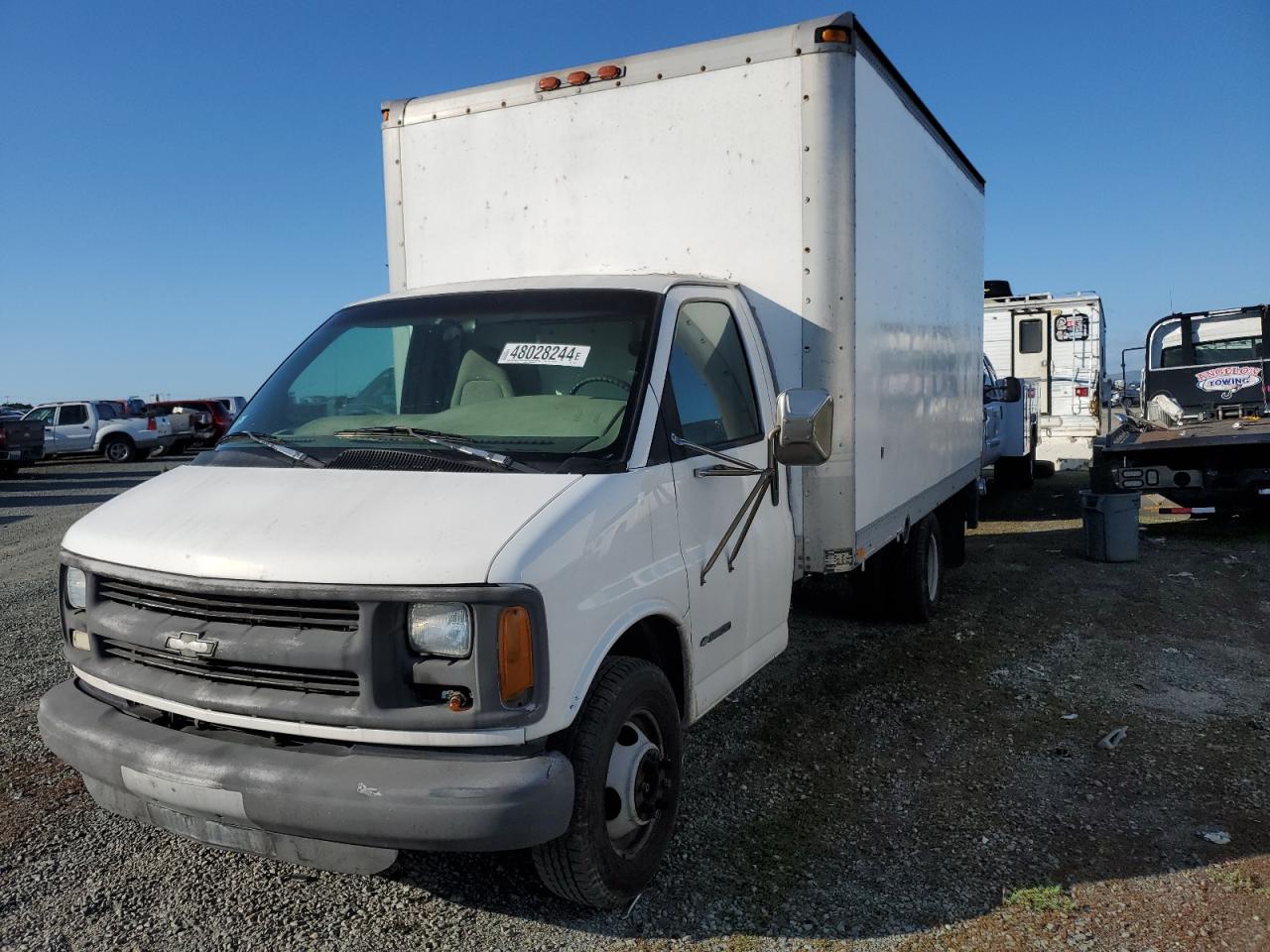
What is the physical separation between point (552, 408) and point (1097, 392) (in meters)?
16.5

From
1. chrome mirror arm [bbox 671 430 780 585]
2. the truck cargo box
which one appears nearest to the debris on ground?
the truck cargo box

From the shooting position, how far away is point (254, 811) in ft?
8.86

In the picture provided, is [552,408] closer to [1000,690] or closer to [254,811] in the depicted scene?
[254,811]

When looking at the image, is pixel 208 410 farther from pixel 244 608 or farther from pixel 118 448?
pixel 244 608

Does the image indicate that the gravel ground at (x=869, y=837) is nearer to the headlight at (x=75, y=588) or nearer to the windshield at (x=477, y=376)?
the headlight at (x=75, y=588)

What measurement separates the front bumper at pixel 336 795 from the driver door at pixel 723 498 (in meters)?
1.10

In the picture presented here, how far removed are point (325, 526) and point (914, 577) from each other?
4768mm

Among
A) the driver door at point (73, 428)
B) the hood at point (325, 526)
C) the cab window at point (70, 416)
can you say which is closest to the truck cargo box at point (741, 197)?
the hood at point (325, 526)

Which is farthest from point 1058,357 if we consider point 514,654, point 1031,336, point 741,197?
point 514,654

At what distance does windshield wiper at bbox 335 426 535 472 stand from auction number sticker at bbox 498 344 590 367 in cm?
46

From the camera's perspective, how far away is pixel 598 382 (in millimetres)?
3598

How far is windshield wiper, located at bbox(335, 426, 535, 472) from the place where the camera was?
3.16m

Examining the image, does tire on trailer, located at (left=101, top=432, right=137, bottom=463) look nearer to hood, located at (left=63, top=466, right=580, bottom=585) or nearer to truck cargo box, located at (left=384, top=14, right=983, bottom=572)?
truck cargo box, located at (left=384, top=14, right=983, bottom=572)

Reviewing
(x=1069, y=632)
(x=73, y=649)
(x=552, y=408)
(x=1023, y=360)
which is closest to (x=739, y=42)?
(x=552, y=408)
